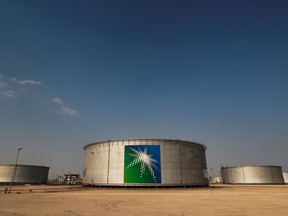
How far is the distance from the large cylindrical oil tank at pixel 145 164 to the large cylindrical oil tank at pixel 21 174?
54.5m

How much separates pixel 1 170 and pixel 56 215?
109m

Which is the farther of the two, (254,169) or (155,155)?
(254,169)

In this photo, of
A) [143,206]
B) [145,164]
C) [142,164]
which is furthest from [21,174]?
[143,206]

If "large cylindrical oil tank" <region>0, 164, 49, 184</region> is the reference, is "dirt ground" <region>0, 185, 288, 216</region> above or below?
below

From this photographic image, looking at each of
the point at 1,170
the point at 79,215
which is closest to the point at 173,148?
the point at 79,215

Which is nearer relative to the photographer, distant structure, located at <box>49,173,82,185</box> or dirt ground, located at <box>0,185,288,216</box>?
dirt ground, located at <box>0,185,288,216</box>

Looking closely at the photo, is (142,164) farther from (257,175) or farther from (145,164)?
(257,175)

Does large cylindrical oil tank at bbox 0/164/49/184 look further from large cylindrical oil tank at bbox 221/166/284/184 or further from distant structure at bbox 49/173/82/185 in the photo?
large cylindrical oil tank at bbox 221/166/284/184

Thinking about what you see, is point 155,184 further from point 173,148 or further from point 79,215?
point 79,215

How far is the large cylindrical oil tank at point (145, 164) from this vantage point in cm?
5566

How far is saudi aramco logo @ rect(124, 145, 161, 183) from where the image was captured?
55.2m

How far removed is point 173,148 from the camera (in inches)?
2351

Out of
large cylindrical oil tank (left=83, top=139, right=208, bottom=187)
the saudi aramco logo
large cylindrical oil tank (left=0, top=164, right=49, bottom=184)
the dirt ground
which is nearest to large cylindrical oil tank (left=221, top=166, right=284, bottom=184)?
large cylindrical oil tank (left=83, top=139, right=208, bottom=187)

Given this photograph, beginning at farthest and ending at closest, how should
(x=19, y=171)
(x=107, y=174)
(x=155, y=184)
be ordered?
(x=19, y=171)
(x=107, y=174)
(x=155, y=184)
